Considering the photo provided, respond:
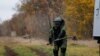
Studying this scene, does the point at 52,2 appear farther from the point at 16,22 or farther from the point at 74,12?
the point at 16,22

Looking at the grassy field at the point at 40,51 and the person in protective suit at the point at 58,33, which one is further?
the grassy field at the point at 40,51

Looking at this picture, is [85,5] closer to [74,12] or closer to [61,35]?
[74,12]

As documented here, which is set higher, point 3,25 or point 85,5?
point 85,5

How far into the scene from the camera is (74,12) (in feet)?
197

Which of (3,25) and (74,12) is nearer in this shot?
(74,12)

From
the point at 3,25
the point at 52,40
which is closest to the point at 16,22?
the point at 3,25

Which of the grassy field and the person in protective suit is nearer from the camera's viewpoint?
the person in protective suit

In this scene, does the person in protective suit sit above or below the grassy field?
above

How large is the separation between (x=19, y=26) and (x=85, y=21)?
51.7 meters

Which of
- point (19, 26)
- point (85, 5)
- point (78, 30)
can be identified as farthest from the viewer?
point (19, 26)

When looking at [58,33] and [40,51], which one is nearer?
[58,33]

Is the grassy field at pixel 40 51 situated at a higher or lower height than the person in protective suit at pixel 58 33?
lower

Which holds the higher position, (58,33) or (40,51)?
(58,33)

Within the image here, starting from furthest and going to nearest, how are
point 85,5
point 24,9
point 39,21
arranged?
point 39,21
point 24,9
point 85,5
